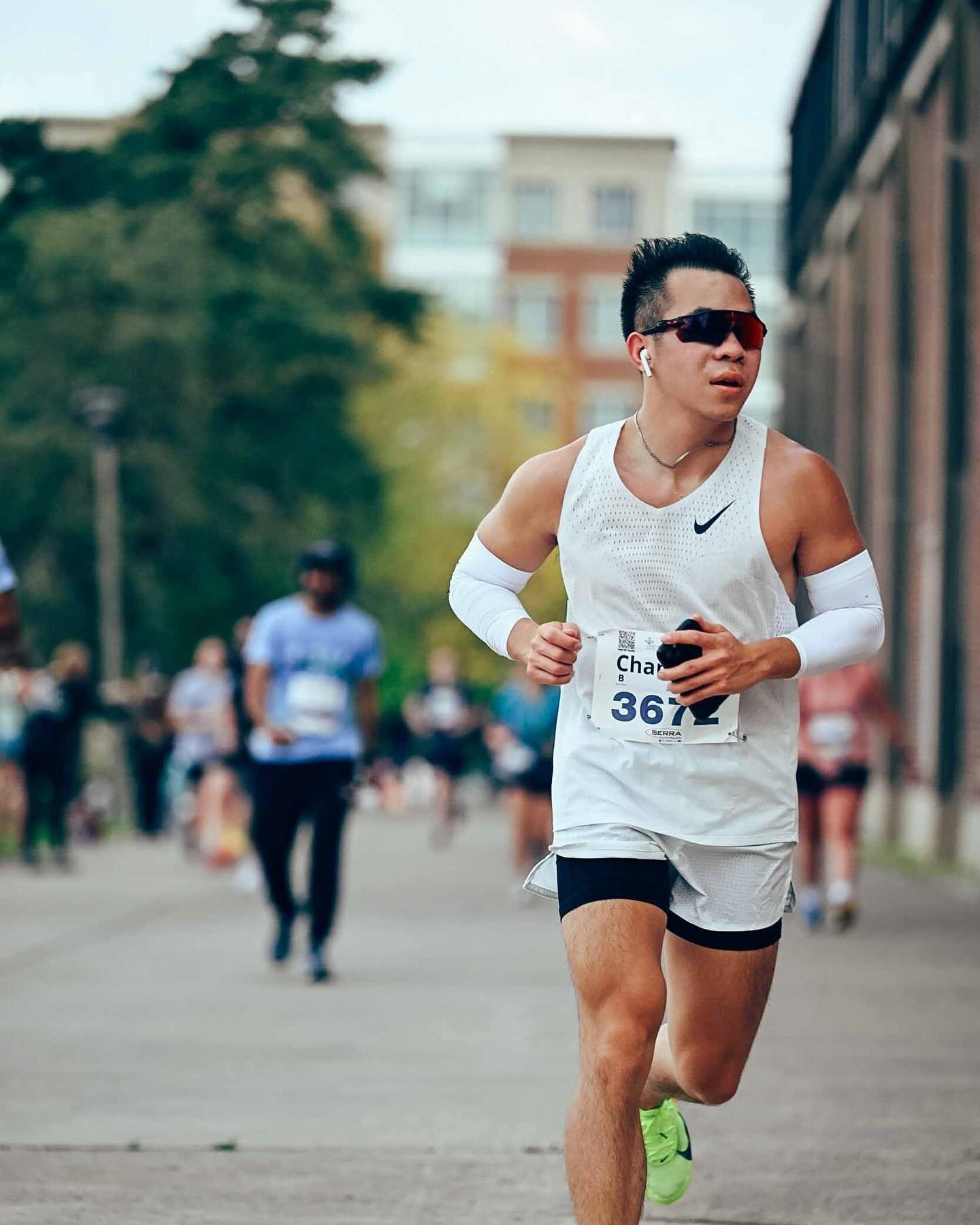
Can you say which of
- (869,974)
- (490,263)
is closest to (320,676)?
(869,974)

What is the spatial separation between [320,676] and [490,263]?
8168 centimetres

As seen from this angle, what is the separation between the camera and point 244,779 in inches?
729

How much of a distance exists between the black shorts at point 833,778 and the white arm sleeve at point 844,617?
8725 millimetres

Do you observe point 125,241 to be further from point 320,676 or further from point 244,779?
point 320,676

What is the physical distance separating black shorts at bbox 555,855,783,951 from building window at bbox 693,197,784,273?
280 ft

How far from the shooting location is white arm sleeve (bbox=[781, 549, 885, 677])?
16.8ft

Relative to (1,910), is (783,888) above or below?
above

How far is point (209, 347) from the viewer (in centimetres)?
3628

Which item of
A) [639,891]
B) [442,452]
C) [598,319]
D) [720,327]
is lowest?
[639,891]

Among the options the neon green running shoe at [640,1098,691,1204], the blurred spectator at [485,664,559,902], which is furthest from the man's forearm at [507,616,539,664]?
the blurred spectator at [485,664,559,902]

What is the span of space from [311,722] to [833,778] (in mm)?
3594

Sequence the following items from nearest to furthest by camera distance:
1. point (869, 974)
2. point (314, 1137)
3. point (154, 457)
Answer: point (314, 1137), point (869, 974), point (154, 457)

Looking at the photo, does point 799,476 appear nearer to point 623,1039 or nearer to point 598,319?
point 623,1039

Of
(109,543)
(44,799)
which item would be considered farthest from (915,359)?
(44,799)
